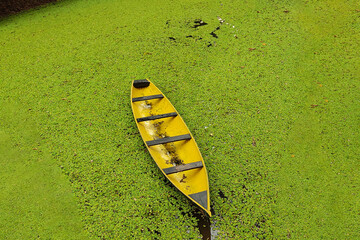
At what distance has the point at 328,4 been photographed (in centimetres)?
573

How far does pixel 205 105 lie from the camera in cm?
386

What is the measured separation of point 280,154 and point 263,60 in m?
2.00

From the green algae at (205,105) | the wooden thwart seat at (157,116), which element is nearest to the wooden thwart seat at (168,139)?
the green algae at (205,105)

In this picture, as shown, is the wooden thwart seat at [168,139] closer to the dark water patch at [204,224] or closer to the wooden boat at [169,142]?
the wooden boat at [169,142]

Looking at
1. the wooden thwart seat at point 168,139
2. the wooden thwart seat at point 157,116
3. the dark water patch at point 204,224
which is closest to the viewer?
the dark water patch at point 204,224

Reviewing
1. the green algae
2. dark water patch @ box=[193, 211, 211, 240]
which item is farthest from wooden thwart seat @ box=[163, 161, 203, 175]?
dark water patch @ box=[193, 211, 211, 240]

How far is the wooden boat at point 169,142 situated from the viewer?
2.78 metres

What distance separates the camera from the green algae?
9.14 feet

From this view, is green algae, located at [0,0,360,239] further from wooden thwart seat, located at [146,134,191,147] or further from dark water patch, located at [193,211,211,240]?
wooden thwart seat, located at [146,134,191,147]

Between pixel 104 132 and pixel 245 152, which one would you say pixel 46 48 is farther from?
pixel 245 152

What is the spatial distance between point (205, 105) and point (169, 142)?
1012 millimetres

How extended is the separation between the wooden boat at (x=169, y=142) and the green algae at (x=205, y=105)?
0.63ft

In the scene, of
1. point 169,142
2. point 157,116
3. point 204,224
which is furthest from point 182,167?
point 157,116

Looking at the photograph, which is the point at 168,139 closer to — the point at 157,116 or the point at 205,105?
the point at 157,116
